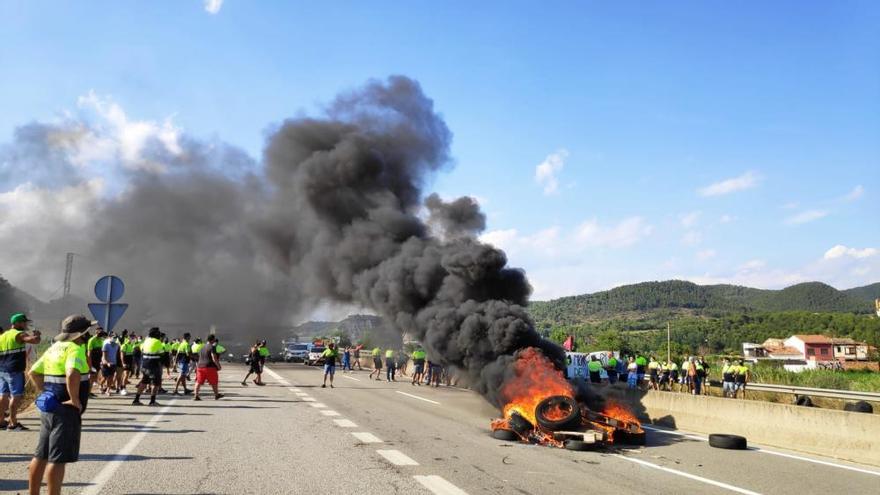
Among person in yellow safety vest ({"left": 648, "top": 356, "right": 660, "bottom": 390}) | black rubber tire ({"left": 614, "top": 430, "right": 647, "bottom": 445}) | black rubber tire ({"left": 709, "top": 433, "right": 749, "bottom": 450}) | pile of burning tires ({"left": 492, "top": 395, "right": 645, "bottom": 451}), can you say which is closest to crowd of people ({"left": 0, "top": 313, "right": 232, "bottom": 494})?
pile of burning tires ({"left": 492, "top": 395, "right": 645, "bottom": 451})

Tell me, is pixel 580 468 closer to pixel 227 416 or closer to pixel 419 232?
pixel 227 416

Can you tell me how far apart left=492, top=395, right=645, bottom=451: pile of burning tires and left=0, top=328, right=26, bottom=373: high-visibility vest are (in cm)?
731

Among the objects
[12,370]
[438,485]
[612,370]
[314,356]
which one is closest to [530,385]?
[438,485]

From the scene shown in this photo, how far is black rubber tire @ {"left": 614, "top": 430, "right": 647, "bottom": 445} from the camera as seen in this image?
9.77 m

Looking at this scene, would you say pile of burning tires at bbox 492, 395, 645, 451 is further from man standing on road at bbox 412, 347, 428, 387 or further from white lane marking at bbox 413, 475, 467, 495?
man standing on road at bbox 412, 347, 428, 387

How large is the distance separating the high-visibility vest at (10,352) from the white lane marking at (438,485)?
652cm

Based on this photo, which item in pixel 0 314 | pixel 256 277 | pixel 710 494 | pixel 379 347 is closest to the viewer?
pixel 710 494

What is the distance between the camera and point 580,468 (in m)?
7.63

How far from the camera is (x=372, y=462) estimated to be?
734cm

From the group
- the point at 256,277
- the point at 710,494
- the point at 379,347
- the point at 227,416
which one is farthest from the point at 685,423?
the point at 256,277

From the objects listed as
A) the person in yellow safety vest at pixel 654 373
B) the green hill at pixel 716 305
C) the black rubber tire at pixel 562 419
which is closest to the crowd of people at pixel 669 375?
the person in yellow safety vest at pixel 654 373

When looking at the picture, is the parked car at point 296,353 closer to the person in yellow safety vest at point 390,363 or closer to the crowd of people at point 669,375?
the person in yellow safety vest at point 390,363

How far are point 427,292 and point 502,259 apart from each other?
2.41m

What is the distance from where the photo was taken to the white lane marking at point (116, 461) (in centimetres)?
572
